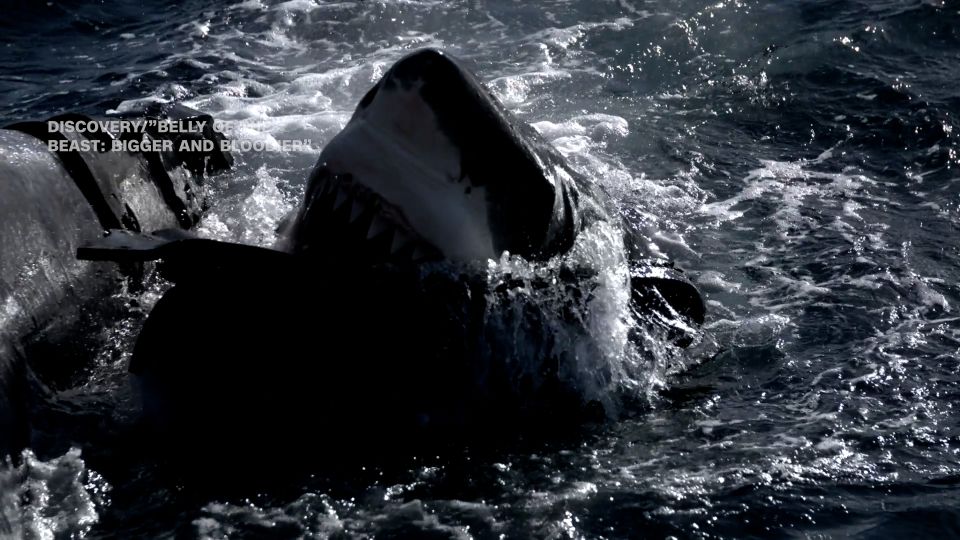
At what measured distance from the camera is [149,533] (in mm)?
3145

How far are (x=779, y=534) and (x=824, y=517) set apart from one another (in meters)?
0.20

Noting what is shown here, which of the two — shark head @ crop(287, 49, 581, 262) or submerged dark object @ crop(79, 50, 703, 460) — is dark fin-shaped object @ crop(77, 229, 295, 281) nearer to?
submerged dark object @ crop(79, 50, 703, 460)

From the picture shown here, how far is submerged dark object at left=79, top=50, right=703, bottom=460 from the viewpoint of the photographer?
3344 millimetres

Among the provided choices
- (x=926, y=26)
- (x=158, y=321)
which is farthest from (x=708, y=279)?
(x=926, y=26)

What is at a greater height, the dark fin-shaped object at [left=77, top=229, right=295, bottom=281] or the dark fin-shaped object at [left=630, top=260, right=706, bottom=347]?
the dark fin-shaped object at [left=77, top=229, right=295, bottom=281]

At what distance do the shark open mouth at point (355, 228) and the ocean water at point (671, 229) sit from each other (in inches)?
27.1

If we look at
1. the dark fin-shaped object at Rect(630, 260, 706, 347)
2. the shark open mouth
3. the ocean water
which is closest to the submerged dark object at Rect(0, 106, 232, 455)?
the ocean water

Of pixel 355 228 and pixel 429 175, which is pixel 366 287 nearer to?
pixel 355 228

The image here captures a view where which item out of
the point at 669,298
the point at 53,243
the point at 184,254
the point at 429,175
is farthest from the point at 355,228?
the point at 669,298

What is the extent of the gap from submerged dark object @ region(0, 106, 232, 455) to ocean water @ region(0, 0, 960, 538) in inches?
5.7

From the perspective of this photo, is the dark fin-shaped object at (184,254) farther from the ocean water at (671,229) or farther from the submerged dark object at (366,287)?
the ocean water at (671,229)

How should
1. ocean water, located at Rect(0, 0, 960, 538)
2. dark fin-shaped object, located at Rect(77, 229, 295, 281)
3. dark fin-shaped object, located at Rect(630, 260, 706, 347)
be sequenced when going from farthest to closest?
dark fin-shaped object, located at Rect(630, 260, 706, 347), ocean water, located at Rect(0, 0, 960, 538), dark fin-shaped object, located at Rect(77, 229, 295, 281)

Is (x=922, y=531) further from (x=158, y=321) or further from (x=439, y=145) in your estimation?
(x=158, y=321)

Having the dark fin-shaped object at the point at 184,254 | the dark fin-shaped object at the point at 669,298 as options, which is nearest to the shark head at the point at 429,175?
the dark fin-shaped object at the point at 184,254
